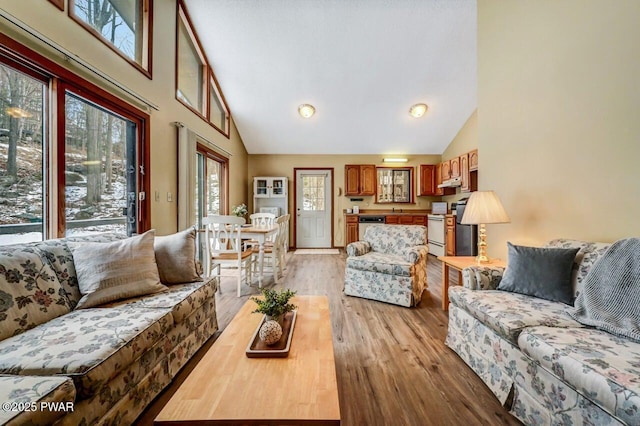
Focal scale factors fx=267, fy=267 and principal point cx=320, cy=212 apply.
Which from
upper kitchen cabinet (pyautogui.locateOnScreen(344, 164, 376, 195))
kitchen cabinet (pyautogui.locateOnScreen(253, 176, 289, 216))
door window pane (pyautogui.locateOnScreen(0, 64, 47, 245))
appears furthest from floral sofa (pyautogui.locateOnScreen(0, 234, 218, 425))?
upper kitchen cabinet (pyautogui.locateOnScreen(344, 164, 376, 195))

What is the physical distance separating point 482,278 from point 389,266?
99 centimetres

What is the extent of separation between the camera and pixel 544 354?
1.20 metres

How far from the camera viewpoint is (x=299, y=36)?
3.74m

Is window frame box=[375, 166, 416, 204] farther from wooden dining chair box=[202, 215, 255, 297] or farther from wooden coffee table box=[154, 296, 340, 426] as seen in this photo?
wooden coffee table box=[154, 296, 340, 426]

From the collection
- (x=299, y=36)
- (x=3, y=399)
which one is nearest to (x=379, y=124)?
(x=299, y=36)

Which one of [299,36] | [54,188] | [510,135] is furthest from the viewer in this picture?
[299,36]

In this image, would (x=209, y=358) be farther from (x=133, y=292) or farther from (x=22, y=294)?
(x=22, y=294)

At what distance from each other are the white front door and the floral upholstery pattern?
18.7 feet

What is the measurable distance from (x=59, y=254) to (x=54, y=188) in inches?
23.6

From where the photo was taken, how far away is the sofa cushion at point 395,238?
3.24 m

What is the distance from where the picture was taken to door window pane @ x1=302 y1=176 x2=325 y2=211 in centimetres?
668

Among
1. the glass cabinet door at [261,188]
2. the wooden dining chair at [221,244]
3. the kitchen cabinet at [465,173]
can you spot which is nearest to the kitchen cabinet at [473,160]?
the kitchen cabinet at [465,173]

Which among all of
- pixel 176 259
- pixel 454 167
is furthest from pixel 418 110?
pixel 176 259

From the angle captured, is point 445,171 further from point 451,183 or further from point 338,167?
point 338,167
